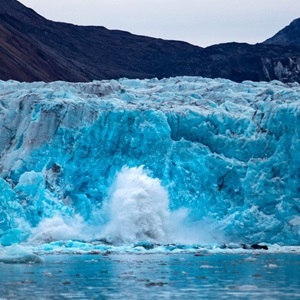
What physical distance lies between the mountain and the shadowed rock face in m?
15.2

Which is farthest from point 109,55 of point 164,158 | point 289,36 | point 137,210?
point 137,210

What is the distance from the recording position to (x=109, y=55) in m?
106

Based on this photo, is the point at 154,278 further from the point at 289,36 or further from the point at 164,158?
the point at 289,36

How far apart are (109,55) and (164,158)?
2981 inches

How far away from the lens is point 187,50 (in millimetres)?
103125

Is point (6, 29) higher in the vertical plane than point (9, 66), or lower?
higher

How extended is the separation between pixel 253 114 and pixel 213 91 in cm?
478

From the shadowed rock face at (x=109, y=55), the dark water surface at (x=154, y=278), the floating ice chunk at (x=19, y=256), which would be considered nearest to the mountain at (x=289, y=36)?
the shadowed rock face at (x=109, y=55)

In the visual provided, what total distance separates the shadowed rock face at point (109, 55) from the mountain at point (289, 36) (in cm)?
1517

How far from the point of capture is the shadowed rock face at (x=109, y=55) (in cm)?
8400

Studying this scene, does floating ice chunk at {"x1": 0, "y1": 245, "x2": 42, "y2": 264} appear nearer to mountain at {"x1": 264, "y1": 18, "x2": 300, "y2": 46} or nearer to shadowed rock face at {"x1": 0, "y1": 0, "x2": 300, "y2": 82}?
shadowed rock face at {"x1": 0, "y1": 0, "x2": 300, "y2": 82}

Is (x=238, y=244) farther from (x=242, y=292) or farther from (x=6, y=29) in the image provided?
(x=6, y=29)

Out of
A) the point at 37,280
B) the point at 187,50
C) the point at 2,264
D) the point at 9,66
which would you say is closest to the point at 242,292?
the point at 37,280

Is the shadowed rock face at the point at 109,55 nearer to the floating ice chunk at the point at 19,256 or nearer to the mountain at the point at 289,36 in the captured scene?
the mountain at the point at 289,36
